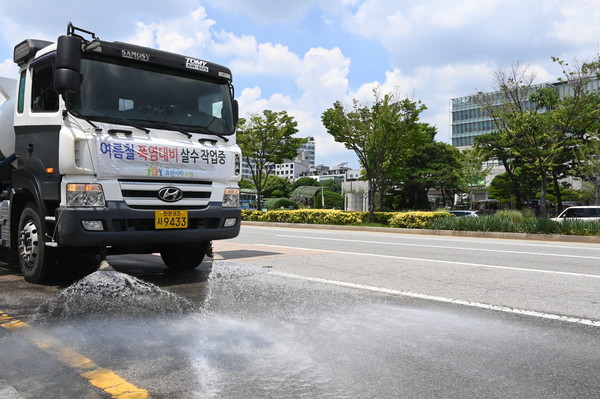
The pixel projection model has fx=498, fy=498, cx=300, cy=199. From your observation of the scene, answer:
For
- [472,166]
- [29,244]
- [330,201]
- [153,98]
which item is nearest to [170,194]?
[153,98]

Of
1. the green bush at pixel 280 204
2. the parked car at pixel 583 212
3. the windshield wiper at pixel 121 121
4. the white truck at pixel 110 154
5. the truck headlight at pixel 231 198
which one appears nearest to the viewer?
the white truck at pixel 110 154

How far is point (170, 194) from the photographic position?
20.2 ft

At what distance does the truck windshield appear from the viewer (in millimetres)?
5922

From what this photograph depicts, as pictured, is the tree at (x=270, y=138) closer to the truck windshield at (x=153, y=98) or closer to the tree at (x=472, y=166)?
the tree at (x=472, y=166)

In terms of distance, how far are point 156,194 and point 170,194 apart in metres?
0.17

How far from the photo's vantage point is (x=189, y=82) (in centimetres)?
675

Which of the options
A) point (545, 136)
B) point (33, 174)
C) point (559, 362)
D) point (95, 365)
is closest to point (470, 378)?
point (559, 362)

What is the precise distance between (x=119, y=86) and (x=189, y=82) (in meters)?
0.98

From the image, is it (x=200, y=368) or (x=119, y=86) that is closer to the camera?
(x=200, y=368)

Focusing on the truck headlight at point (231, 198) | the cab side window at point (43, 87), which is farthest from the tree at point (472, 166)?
the cab side window at point (43, 87)

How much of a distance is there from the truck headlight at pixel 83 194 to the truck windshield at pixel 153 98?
0.81 metres

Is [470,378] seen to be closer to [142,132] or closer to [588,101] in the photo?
[142,132]

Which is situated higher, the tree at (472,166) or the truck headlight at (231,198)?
the tree at (472,166)

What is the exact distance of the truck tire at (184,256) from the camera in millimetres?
7578
